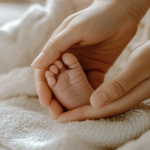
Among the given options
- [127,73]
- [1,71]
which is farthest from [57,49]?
[1,71]

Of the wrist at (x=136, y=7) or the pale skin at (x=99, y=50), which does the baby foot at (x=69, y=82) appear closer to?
the pale skin at (x=99, y=50)

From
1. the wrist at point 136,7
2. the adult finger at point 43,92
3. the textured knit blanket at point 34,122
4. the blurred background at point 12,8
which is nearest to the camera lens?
the textured knit blanket at point 34,122

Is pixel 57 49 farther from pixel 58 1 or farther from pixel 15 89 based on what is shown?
pixel 58 1

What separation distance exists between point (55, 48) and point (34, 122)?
232mm

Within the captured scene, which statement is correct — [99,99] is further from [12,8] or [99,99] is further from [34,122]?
[12,8]

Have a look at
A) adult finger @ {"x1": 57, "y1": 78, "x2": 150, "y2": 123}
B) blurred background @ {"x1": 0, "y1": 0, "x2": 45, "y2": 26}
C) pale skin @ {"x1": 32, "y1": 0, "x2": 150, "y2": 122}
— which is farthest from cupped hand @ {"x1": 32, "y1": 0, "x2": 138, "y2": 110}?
blurred background @ {"x1": 0, "y1": 0, "x2": 45, "y2": 26}

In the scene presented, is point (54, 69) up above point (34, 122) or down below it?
above

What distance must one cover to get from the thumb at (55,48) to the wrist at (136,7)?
0.23 meters

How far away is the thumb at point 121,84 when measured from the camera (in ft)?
1.54

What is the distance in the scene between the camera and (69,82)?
1.79ft

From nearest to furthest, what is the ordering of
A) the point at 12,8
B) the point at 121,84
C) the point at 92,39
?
the point at 121,84 < the point at 92,39 < the point at 12,8

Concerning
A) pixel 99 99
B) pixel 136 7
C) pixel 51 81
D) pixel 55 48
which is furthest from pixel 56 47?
pixel 136 7

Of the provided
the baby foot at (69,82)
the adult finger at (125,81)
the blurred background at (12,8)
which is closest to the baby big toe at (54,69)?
the baby foot at (69,82)

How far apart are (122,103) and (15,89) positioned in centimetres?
40
